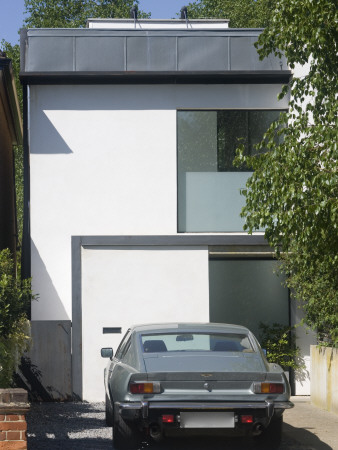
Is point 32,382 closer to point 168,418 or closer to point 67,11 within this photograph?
point 168,418

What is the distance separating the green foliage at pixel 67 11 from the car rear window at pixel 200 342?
3855 cm

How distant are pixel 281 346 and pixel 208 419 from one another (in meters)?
8.73

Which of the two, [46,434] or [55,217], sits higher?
[55,217]

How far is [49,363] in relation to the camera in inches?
678

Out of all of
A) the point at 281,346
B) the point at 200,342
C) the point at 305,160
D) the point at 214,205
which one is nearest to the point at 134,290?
the point at 214,205

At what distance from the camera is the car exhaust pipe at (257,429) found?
10.0 m

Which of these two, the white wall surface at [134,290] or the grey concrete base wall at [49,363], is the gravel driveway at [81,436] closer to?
the grey concrete base wall at [49,363]

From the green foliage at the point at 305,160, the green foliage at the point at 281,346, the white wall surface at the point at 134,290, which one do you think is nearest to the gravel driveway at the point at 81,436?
the white wall surface at the point at 134,290

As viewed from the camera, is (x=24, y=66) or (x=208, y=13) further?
(x=208, y=13)

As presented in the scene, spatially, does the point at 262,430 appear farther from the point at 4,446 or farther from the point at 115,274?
the point at 115,274

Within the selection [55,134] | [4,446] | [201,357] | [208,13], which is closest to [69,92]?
[55,134]

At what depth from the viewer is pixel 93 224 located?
18281 mm

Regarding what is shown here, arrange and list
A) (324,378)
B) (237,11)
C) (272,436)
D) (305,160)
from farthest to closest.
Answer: (237,11) < (324,378) < (305,160) < (272,436)

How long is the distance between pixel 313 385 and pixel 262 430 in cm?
594
